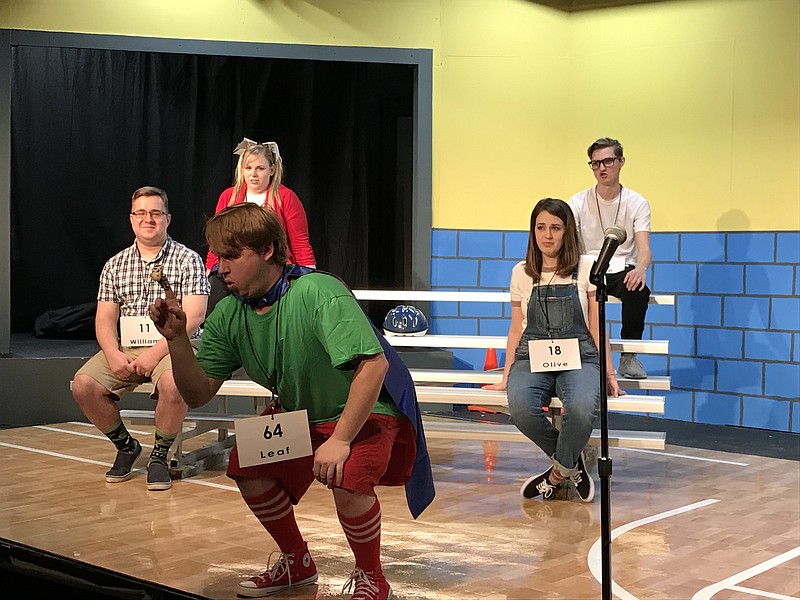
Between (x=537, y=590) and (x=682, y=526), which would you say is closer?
(x=537, y=590)

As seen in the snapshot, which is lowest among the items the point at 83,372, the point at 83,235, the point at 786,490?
the point at 786,490

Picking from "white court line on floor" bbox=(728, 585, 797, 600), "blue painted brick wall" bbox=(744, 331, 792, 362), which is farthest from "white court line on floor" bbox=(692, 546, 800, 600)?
"blue painted brick wall" bbox=(744, 331, 792, 362)

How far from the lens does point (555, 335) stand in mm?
4152

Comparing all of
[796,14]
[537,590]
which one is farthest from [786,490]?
[796,14]

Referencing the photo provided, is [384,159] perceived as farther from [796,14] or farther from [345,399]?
[345,399]

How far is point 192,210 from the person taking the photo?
7812mm

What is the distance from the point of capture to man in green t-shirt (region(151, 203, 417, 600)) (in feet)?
8.27

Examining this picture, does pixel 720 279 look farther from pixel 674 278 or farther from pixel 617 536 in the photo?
pixel 617 536

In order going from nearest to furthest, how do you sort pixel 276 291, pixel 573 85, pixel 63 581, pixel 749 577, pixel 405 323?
pixel 63 581 → pixel 276 291 → pixel 749 577 → pixel 405 323 → pixel 573 85

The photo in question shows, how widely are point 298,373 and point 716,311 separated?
14.0 feet

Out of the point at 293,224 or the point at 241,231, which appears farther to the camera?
the point at 293,224

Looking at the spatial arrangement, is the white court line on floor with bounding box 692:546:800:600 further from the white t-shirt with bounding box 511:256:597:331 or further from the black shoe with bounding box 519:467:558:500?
the white t-shirt with bounding box 511:256:597:331

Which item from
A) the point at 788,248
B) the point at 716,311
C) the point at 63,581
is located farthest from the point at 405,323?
the point at 63,581

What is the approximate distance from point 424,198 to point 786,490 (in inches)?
128
